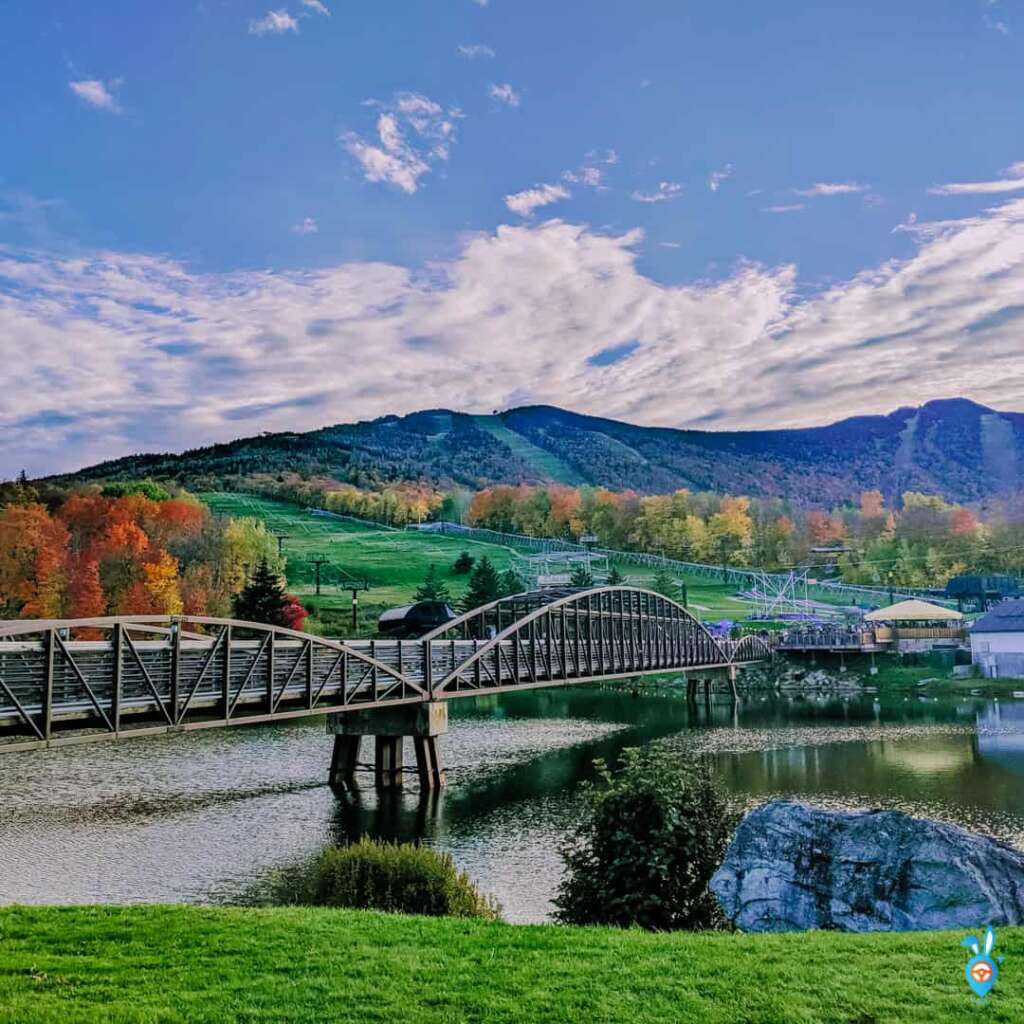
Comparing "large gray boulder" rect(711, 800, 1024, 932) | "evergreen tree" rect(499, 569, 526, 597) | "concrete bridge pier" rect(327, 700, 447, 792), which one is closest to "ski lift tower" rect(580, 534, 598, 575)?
"evergreen tree" rect(499, 569, 526, 597)

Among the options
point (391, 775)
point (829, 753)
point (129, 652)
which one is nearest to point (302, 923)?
point (129, 652)

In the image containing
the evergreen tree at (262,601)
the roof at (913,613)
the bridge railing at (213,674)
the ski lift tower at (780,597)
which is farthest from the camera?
the ski lift tower at (780,597)

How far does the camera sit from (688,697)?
257ft

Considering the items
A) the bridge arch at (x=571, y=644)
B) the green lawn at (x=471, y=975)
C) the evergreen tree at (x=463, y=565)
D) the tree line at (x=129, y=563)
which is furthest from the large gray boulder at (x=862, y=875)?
the evergreen tree at (x=463, y=565)

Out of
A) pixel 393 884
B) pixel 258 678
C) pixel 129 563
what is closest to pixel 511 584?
pixel 129 563

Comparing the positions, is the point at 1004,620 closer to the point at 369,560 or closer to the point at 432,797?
the point at 432,797

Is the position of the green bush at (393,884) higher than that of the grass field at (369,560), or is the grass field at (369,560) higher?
the grass field at (369,560)

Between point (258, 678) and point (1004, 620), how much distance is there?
69.0m

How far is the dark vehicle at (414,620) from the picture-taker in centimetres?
6981

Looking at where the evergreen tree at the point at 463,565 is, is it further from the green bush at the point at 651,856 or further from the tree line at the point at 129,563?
the green bush at the point at 651,856

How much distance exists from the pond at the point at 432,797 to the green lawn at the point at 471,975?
818 cm

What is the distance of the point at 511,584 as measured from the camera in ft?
413

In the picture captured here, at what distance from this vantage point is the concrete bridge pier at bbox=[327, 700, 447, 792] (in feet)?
122

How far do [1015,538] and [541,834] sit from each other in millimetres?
147242
